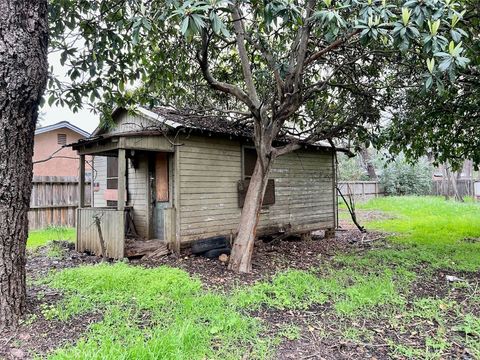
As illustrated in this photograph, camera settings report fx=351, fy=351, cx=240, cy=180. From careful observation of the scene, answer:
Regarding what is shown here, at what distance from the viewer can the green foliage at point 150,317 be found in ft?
10.0

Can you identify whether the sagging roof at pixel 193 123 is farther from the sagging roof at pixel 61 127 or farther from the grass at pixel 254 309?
the sagging roof at pixel 61 127

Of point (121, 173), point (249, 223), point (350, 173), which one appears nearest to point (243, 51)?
point (249, 223)

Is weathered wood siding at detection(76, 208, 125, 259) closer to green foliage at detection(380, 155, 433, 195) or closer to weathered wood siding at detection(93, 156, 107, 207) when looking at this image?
weathered wood siding at detection(93, 156, 107, 207)

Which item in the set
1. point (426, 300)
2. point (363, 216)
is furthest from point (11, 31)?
point (363, 216)

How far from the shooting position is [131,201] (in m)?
8.52

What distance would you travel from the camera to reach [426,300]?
15.0ft

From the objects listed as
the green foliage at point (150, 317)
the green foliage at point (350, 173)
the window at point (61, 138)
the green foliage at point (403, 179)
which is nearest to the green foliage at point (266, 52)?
the green foliage at point (150, 317)

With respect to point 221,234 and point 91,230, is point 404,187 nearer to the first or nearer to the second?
point 221,234

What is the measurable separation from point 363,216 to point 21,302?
550 inches

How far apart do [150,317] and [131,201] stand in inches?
197

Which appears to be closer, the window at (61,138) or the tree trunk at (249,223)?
the tree trunk at (249,223)

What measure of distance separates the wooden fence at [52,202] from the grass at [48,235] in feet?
1.01

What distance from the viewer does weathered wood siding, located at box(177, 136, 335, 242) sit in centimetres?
741

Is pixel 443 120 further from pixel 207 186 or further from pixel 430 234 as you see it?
pixel 207 186
